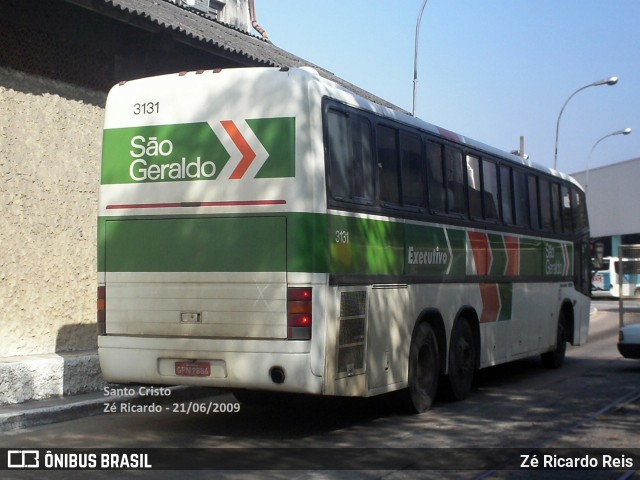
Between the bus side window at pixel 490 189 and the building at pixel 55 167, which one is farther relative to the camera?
the bus side window at pixel 490 189

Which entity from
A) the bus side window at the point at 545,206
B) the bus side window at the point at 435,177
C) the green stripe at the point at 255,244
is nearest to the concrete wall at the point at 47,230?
the green stripe at the point at 255,244

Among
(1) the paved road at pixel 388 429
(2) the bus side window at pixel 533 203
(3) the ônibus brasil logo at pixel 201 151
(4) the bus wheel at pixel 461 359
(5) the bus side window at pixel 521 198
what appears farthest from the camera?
(2) the bus side window at pixel 533 203

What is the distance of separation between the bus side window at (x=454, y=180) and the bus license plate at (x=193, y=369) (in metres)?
4.11

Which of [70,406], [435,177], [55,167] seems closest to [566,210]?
[435,177]

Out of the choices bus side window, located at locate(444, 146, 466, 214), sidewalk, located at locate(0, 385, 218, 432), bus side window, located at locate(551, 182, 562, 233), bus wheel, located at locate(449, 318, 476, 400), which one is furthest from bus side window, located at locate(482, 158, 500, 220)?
sidewalk, located at locate(0, 385, 218, 432)


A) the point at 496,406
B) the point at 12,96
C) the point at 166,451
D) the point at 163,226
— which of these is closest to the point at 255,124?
the point at 163,226

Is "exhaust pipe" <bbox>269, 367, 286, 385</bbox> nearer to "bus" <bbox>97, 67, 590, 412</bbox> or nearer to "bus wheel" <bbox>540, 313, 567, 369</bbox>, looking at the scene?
"bus" <bbox>97, 67, 590, 412</bbox>

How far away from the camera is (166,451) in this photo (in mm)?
8773

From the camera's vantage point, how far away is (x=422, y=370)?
1114 cm

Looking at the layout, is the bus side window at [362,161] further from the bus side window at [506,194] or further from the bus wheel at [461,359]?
the bus side window at [506,194]

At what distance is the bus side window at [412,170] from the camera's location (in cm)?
1077

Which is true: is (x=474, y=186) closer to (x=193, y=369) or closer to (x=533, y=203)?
(x=533, y=203)

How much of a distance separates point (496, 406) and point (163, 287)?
4.59 m

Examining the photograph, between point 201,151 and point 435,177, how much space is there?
11.0ft
